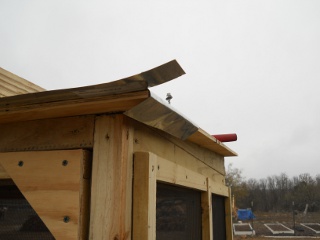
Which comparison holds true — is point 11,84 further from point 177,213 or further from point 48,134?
point 177,213

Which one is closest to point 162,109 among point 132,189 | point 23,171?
point 132,189

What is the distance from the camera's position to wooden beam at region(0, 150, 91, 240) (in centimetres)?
168

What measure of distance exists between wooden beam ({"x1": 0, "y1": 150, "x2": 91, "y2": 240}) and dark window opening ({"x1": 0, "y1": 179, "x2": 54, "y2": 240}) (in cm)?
12

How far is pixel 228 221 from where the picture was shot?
4.48m

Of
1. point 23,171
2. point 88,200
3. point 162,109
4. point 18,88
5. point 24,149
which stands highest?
point 18,88

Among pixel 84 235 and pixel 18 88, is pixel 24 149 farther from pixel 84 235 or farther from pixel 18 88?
pixel 18 88

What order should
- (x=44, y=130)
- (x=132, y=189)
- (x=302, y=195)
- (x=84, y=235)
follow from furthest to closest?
(x=302, y=195) < (x=44, y=130) < (x=132, y=189) < (x=84, y=235)

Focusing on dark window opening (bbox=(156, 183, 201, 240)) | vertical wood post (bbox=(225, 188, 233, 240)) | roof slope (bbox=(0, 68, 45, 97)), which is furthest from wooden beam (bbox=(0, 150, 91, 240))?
vertical wood post (bbox=(225, 188, 233, 240))

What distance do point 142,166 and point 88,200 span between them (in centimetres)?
36

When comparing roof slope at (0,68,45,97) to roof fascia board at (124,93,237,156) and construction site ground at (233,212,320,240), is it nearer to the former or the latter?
roof fascia board at (124,93,237,156)

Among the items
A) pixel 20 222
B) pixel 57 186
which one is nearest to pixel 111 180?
pixel 57 186

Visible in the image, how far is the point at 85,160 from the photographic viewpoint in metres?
1.78

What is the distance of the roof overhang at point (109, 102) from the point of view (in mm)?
1445

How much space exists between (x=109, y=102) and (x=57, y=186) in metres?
0.58
